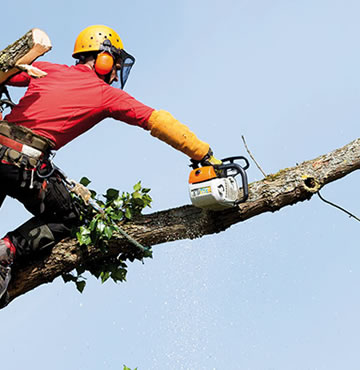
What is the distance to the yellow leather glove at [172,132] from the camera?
5.69m

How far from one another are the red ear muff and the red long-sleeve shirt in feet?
1.05

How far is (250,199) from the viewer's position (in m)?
5.87

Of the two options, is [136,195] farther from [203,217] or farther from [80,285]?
[80,285]

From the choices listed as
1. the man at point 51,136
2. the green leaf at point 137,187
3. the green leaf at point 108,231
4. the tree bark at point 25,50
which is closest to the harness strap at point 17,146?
the man at point 51,136

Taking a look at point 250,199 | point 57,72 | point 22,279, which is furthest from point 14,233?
point 250,199

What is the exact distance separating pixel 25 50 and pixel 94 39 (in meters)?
1.00

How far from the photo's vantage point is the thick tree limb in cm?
585

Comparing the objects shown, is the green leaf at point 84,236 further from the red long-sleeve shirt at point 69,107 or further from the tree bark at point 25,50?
the tree bark at point 25,50

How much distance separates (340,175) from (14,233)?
2.71m

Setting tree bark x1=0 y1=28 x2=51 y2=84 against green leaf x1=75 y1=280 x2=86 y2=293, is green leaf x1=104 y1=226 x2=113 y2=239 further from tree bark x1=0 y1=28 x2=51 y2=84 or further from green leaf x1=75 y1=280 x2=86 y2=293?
tree bark x1=0 y1=28 x2=51 y2=84

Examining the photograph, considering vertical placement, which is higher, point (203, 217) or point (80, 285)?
point (203, 217)

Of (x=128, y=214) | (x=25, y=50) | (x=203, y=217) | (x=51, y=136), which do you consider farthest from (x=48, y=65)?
(x=203, y=217)

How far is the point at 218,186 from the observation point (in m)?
5.59

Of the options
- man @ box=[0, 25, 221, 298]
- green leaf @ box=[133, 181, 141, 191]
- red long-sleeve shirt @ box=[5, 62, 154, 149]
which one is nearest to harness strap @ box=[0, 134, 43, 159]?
man @ box=[0, 25, 221, 298]
